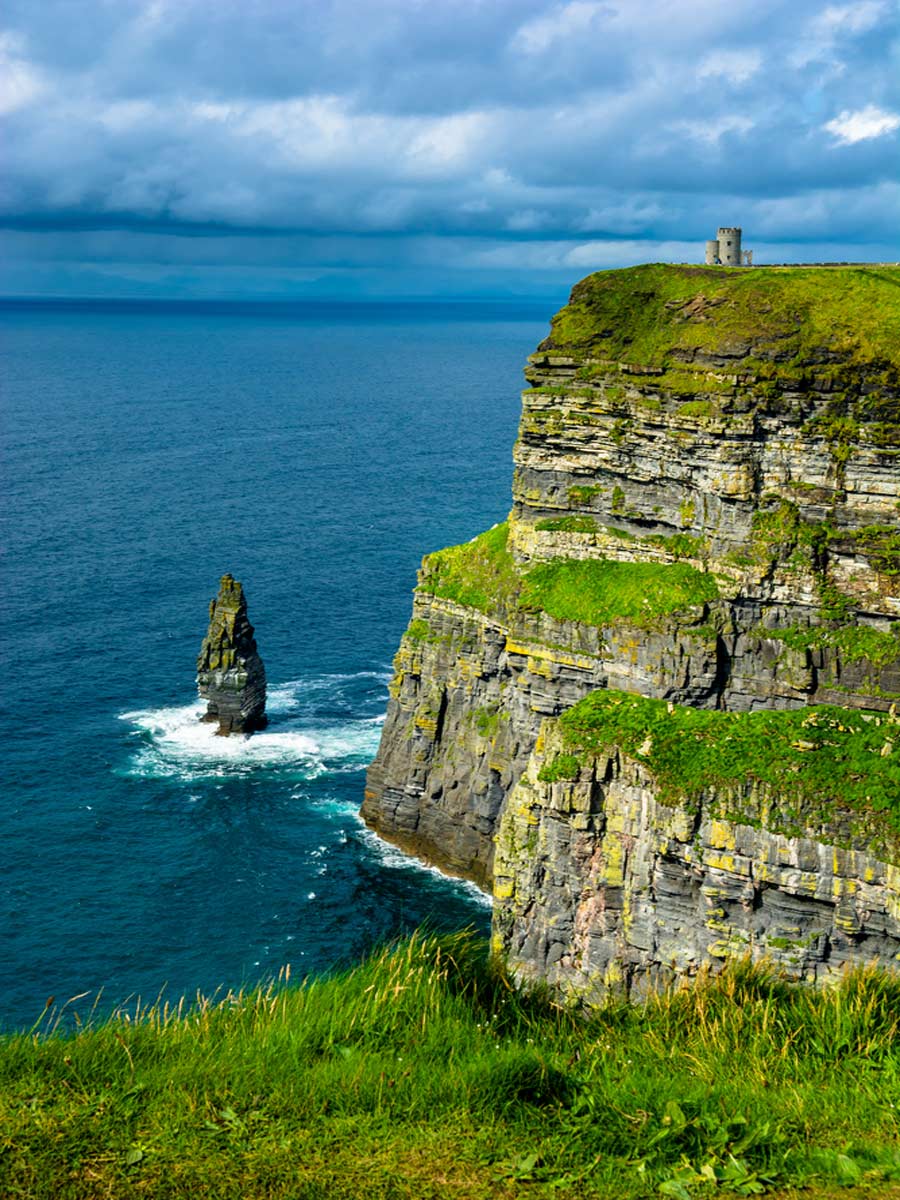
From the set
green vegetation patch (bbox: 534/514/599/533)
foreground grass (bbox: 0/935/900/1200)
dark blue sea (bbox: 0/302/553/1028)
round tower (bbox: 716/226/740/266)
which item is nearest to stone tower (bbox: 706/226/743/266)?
round tower (bbox: 716/226/740/266)

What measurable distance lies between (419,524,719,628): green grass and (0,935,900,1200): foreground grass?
116ft

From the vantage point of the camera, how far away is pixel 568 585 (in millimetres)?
61125

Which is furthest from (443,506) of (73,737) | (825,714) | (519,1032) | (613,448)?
(519,1032)

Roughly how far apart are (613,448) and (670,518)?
488cm

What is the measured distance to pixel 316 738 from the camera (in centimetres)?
8288

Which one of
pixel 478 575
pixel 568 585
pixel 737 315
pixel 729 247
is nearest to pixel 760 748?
pixel 568 585

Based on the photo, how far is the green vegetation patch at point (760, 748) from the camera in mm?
36969

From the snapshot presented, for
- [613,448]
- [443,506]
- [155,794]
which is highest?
[613,448]

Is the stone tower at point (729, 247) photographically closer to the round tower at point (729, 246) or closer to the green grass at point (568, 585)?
the round tower at point (729, 246)

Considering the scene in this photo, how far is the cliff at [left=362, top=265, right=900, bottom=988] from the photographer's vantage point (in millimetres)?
42688

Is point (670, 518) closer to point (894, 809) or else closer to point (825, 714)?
point (825, 714)

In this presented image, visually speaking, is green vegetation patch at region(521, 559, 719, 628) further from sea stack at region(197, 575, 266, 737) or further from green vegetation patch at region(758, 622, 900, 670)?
sea stack at region(197, 575, 266, 737)

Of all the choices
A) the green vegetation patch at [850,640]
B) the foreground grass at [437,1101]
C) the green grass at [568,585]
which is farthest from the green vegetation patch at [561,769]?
the green vegetation patch at [850,640]

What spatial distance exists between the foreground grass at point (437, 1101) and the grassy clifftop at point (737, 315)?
138ft
